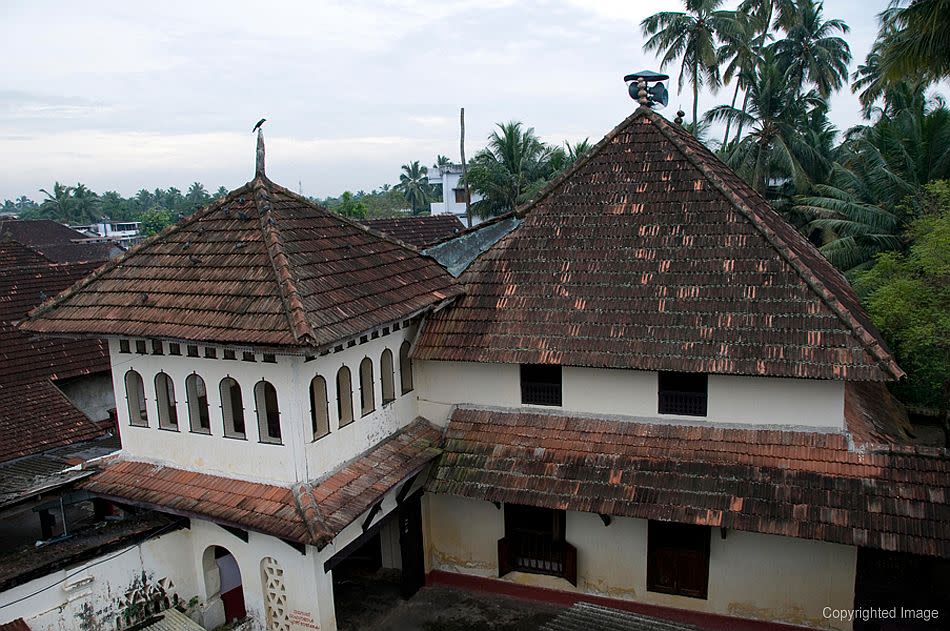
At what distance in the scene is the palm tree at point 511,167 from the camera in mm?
34938

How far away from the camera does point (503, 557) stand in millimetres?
11336

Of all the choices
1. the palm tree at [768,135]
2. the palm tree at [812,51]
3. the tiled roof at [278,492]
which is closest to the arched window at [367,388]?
the tiled roof at [278,492]

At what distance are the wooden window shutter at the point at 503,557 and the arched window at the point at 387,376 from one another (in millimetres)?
3047

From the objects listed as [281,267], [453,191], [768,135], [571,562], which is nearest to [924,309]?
[571,562]

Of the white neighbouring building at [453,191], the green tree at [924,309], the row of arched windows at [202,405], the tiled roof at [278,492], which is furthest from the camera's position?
the white neighbouring building at [453,191]

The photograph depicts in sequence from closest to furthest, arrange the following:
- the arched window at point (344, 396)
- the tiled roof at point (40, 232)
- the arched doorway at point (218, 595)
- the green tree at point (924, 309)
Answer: the arched window at point (344, 396)
the arched doorway at point (218, 595)
the green tree at point (924, 309)
the tiled roof at point (40, 232)

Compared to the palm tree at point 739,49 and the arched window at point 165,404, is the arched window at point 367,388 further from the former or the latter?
the palm tree at point 739,49

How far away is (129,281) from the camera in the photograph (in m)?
10.2

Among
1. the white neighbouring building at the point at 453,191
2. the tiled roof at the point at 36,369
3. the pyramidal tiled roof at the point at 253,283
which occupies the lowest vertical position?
the tiled roof at the point at 36,369

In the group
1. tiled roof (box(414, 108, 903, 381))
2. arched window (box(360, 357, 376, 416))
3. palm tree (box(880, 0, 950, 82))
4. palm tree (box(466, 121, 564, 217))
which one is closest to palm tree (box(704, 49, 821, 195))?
palm tree (box(466, 121, 564, 217))

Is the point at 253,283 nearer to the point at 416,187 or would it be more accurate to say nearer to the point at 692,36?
the point at 692,36

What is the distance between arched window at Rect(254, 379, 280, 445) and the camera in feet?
29.9

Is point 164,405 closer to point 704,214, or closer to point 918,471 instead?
point 704,214

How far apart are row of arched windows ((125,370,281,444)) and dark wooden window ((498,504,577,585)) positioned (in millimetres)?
4360
